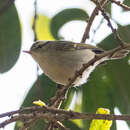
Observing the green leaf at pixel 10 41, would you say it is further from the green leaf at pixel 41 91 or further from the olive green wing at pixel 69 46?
the olive green wing at pixel 69 46

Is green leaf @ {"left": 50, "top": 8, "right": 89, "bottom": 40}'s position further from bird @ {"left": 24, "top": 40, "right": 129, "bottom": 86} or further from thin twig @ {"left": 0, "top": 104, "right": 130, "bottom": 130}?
thin twig @ {"left": 0, "top": 104, "right": 130, "bottom": 130}

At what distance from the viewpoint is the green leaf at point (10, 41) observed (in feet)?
11.5

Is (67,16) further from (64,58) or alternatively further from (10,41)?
(10,41)

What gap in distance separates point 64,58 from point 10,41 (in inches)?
25.9

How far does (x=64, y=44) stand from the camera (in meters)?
4.05

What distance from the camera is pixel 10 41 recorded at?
353cm

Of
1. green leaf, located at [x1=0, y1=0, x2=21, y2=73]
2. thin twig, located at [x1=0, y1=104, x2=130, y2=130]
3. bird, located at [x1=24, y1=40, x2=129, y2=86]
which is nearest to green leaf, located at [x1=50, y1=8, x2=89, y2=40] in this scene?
bird, located at [x1=24, y1=40, x2=129, y2=86]

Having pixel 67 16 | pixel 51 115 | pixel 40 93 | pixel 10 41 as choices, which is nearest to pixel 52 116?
pixel 51 115

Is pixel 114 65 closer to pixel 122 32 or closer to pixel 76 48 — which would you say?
pixel 122 32

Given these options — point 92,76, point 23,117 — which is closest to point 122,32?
point 92,76

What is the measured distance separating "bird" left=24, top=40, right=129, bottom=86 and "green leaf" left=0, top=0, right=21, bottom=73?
0.40 metres

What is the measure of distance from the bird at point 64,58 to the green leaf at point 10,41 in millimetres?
401

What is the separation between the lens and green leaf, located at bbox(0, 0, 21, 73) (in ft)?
11.5

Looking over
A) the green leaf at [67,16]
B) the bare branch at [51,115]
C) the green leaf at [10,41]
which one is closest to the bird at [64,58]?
the green leaf at [67,16]
